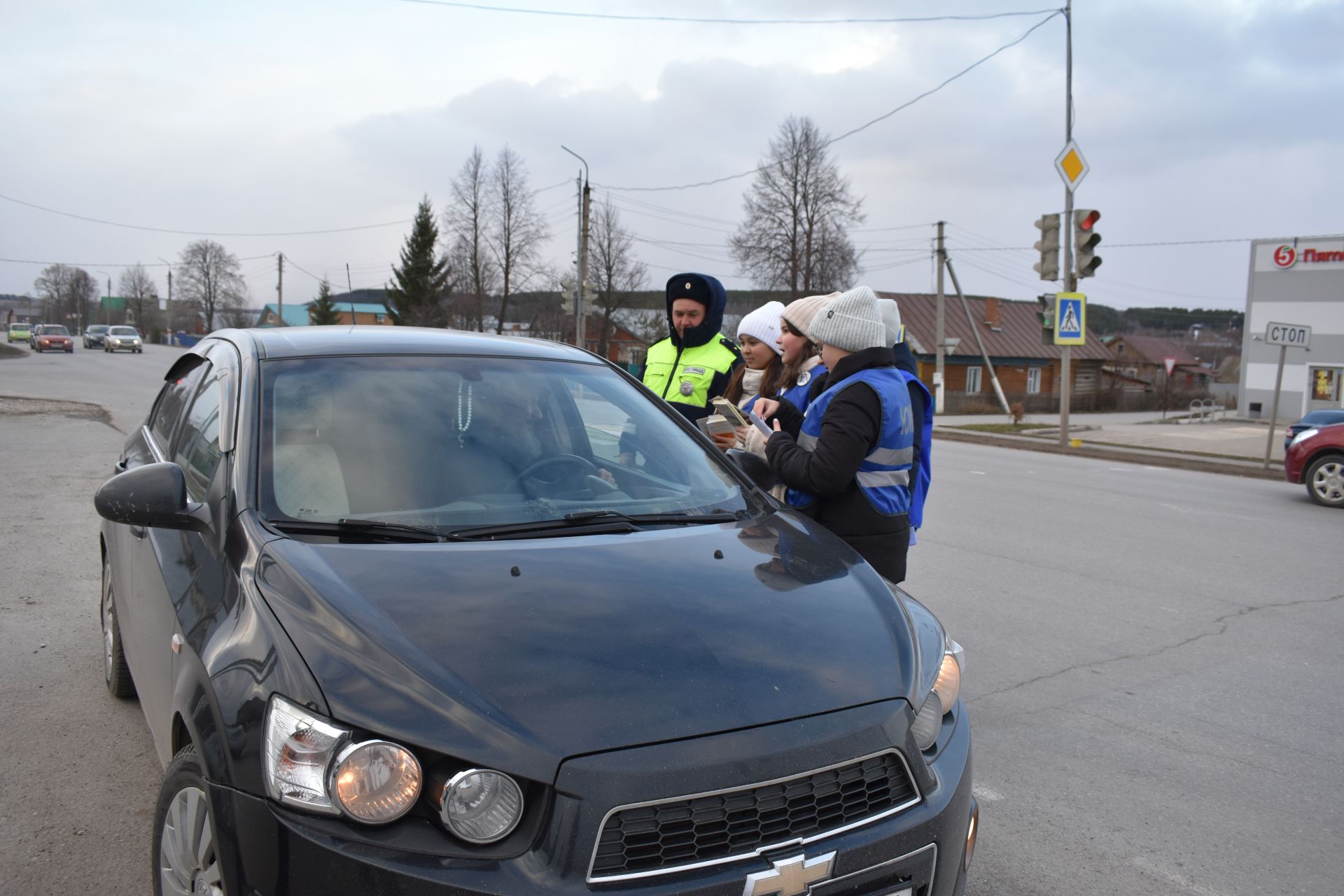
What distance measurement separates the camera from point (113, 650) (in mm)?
4016

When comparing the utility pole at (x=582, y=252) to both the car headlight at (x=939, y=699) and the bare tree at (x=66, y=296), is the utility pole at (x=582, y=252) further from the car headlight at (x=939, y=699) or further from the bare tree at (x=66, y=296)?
the bare tree at (x=66, y=296)

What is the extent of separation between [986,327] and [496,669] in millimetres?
64960

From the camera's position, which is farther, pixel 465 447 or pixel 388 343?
pixel 388 343

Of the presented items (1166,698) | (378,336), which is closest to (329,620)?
(378,336)

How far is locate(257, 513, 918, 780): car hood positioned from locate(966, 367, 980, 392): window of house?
5959cm

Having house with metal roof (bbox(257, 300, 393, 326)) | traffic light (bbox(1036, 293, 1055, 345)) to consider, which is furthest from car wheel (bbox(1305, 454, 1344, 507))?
house with metal roof (bbox(257, 300, 393, 326))

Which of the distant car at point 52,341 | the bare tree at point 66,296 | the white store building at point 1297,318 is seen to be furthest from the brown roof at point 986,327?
the bare tree at point 66,296

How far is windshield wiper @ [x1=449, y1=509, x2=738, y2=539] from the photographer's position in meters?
2.59

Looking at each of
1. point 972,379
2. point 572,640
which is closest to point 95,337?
point 972,379

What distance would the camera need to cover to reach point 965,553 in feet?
25.9

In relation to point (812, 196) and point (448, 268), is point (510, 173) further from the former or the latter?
point (812, 196)

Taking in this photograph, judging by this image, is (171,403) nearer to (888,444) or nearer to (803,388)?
(803,388)

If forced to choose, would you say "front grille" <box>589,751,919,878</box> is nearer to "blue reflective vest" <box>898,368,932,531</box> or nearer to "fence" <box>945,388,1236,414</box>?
"blue reflective vest" <box>898,368,932,531</box>

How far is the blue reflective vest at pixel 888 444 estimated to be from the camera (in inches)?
140
